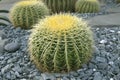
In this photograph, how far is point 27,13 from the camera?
17.7ft

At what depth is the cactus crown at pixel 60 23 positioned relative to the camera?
135 inches

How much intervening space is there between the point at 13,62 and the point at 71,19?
91 cm

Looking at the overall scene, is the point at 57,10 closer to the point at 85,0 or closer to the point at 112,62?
the point at 85,0

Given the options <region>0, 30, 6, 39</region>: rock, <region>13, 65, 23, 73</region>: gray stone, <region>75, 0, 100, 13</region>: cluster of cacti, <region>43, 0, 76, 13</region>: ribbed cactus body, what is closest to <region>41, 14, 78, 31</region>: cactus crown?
<region>13, 65, 23, 73</region>: gray stone

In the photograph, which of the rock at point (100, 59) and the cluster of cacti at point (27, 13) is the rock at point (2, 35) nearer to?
the cluster of cacti at point (27, 13)

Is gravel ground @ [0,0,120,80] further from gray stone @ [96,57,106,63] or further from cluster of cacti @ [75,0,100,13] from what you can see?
cluster of cacti @ [75,0,100,13]

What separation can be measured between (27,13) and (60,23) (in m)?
2.00

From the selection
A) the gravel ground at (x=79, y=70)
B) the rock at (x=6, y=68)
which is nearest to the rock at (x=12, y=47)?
the gravel ground at (x=79, y=70)

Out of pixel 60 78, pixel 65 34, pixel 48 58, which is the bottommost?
pixel 60 78

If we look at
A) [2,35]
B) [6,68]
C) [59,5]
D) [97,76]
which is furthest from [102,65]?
[59,5]

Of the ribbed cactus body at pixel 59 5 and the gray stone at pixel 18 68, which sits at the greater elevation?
the ribbed cactus body at pixel 59 5

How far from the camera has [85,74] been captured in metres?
3.62

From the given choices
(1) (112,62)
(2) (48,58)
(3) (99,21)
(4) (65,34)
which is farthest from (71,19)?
(3) (99,21)

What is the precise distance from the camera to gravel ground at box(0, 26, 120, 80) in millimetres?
3617
